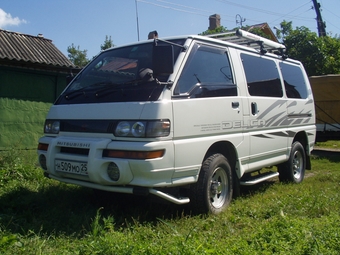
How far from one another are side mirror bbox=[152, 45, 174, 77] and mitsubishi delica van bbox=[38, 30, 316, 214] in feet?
0.03

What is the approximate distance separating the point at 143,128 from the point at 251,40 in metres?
3.14

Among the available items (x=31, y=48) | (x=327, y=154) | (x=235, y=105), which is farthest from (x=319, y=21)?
(x=235, y=105)

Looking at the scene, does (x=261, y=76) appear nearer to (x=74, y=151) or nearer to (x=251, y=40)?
(x=251, y=40)

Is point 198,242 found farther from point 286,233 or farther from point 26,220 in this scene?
point 26,220

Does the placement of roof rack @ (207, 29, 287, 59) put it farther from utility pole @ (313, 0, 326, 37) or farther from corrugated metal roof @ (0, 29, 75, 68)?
utility pole @ (313, 0, 326, 37)

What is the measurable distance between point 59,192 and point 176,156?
85.7 inches

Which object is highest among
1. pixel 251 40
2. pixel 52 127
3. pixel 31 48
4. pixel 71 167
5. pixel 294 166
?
pixel 31 48

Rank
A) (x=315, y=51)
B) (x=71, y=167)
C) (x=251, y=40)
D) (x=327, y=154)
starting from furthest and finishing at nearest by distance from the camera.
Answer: (x=315, y=51) < (x=327, y=154) < (x=251, y=40) < (x=71, y=167)

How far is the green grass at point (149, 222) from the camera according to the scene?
3.40 metres

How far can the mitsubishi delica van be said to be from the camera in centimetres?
394

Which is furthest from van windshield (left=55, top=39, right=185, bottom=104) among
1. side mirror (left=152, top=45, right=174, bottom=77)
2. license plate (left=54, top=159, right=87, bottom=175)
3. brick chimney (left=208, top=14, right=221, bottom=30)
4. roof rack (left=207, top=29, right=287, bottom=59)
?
brick chimney (left=208, top=14, right=221, bottom=30)

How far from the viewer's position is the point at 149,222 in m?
4.28

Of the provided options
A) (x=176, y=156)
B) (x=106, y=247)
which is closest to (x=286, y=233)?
(x=176, y=156)

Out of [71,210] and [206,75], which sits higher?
[206,75]
